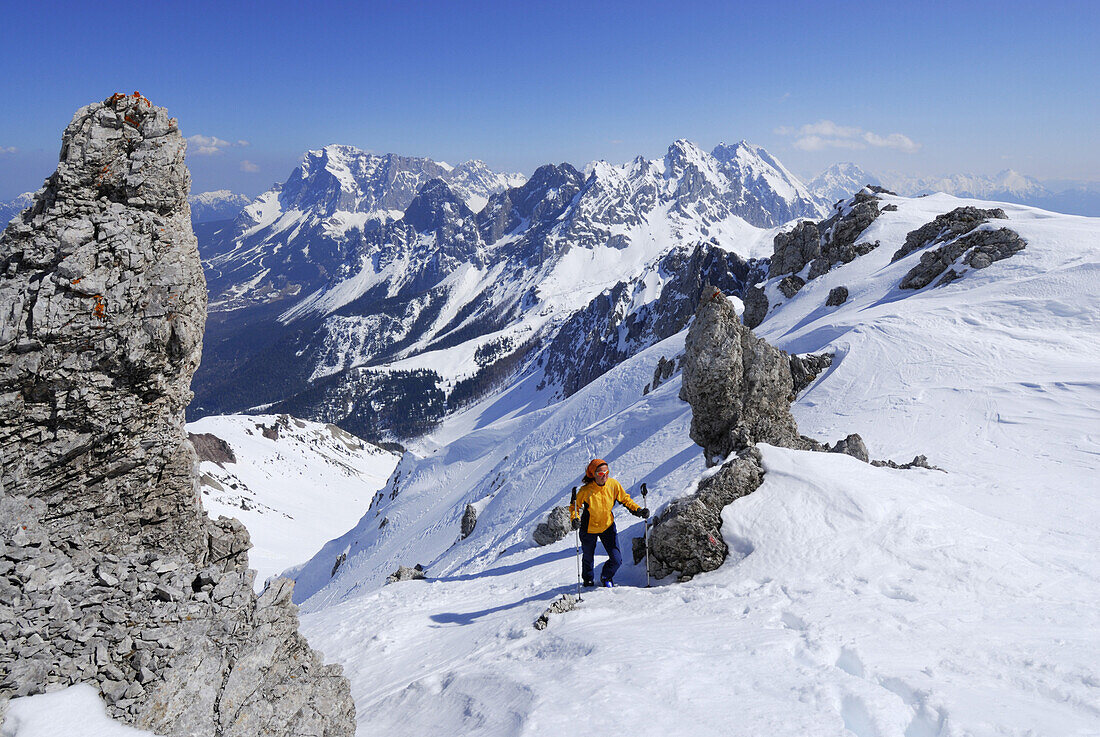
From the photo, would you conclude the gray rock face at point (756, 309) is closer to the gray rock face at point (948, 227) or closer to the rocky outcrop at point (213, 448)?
the gray rock face at point (948, 227)

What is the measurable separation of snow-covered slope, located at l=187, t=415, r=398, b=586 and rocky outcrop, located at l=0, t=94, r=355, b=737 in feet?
173

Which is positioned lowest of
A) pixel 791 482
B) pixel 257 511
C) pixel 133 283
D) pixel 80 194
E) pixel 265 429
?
pixel 257 511

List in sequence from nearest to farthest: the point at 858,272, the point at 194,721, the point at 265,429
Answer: the point at 194,721
the point at 858,272
the point at 265,429

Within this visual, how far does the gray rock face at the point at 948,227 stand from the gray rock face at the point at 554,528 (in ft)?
154

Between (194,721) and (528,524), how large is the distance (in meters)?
22.6

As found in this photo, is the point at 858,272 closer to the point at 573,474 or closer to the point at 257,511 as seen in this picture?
the point at 573,474

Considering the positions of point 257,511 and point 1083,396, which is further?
point 257,511

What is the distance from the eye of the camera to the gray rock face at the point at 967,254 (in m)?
38.8

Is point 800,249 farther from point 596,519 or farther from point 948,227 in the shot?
point 596,519

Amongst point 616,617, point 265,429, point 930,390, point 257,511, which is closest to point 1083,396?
point 930,390

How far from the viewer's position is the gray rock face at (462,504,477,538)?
123 ft

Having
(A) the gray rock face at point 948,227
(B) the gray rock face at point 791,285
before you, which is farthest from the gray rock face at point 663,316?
(A) the gray rock face at point 948,227

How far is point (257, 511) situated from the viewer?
8281cm

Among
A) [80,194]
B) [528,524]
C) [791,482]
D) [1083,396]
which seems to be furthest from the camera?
[528,524]
